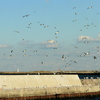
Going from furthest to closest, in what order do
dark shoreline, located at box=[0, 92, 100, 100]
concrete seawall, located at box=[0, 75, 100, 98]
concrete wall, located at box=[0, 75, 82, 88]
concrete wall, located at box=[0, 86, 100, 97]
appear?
1. concrete wall, located at box=[0, 75, 82, 88]
2. dark shoreline, located at box=[0, 92, 100, 100]
3. concrete seawall, located at box=[0, 75, 100, 98]
4. concrete wall, located at box=[0, 86, 100, 97]

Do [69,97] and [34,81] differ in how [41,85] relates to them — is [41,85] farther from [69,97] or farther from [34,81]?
[69,97]

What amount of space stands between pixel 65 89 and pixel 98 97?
1503 centimetres

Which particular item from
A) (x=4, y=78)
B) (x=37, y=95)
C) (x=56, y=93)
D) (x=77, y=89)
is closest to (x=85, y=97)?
(x=77, y=89)

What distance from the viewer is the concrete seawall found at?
120 metres

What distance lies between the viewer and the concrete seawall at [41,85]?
12006cm

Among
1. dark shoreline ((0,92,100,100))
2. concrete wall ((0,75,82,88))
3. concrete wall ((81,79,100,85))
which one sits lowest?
dark shoreline ((0,92,100,100))

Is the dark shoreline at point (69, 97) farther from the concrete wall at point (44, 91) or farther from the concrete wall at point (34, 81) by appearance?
the concrete wall at point (34, 81)

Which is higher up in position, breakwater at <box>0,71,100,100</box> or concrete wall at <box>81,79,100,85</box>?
concrete wall at <box>81,79,100,85</box>

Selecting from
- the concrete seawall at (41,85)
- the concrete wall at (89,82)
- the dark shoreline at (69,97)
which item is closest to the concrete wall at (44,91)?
the concrete seawall at (41,85)

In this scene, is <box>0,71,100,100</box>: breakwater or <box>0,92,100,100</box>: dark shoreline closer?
<box>0,71,100,100</box>: breakwater

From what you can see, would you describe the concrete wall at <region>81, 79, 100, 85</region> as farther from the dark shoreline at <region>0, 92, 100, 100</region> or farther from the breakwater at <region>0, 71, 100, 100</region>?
the dark shoreline at <region>0, 92, 100, 100</region>

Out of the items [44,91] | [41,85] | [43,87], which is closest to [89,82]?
[41,85]

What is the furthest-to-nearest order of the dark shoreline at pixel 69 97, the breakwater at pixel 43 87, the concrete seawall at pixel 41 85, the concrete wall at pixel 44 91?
the dark shoreline at pixel 69 97 < the concrete seawall at pixel 41 85 < the breakwater at pixel 43 87 < the concrete wall at pixel 44 91

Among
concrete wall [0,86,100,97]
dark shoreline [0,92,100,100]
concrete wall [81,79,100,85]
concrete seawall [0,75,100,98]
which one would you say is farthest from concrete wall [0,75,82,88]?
dark shoreline [0,92,100,100]
